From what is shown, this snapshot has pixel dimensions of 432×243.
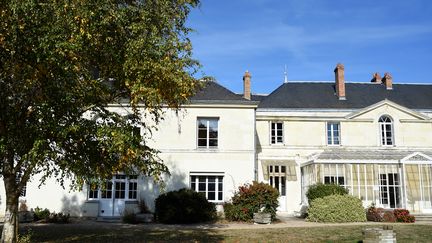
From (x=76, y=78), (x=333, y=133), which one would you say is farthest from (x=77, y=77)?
(x=333, y=133)

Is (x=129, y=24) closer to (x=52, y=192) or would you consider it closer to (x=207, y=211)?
(x=207, y=211)

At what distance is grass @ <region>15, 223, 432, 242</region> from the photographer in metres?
13.2

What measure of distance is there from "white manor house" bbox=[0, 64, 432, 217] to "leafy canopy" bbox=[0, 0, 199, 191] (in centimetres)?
1120

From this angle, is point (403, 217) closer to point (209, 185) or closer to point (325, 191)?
point (325, 191)

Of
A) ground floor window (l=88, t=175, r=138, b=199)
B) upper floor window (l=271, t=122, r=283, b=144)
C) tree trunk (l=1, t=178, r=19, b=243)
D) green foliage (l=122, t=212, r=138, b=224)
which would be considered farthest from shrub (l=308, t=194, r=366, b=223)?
tree trunk (l=1, t=178, r=19, b=243)

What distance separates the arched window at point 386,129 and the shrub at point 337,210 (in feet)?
24.2

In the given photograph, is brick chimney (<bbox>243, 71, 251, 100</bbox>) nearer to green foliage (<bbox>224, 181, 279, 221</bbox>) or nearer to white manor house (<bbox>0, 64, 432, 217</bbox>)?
white manor house (<bbox>0, 64, 432, 217</bbox>)

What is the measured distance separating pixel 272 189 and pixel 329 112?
8.88m

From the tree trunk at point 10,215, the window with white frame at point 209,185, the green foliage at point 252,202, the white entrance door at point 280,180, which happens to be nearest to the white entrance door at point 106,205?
the window with white frame at point 209,185

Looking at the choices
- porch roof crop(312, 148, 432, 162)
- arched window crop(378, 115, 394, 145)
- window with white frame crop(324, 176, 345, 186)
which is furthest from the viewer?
arched window crop(378, 115, 394, 145)

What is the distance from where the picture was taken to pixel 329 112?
26.3 m

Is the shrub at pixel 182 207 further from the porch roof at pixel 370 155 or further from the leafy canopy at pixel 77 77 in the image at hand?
the leafy canopy at pixel 77 77

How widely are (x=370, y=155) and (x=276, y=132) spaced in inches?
223

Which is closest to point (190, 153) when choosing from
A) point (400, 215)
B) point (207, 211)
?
point (207, 211)
